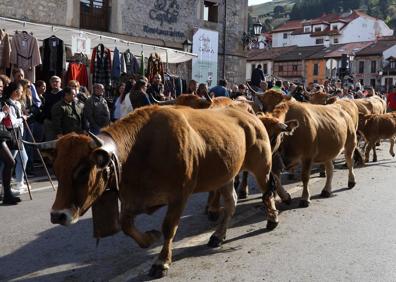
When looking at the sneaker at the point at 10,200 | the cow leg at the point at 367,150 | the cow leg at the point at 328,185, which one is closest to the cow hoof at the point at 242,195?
the cow leg at the point at 328,185

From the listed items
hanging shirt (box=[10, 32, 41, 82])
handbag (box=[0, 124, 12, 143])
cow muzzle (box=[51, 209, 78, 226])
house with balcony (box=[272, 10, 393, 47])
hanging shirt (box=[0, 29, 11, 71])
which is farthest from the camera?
house with balcony (box=[272, 10, 393, 47])

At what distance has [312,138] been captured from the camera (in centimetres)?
775

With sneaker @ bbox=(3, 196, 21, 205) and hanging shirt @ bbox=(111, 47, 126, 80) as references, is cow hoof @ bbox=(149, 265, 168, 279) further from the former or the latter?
hanging shirt @ bbox=(111, 47, 126, 80)

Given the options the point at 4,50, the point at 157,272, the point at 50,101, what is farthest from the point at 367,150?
the point at 157,272

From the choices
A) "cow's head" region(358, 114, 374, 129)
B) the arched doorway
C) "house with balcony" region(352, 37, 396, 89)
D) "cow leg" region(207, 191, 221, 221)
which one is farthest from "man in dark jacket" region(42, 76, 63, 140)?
"house with balcony" region(352, 37, 396, 89)

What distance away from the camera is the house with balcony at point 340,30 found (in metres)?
89.2

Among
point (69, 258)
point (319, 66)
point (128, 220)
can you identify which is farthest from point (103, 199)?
point (319, 66)

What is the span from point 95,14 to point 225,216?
1523cm

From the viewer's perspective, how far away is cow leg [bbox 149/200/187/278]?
183 inches

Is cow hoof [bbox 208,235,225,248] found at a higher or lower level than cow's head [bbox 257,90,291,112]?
lower

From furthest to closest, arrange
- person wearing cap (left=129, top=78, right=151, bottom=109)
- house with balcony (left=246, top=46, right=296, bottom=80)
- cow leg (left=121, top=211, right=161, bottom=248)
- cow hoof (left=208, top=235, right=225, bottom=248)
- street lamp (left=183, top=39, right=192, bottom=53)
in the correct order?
house with balcony (left=246, top=46, right=296, bottom=80), street lamp (left=183, top=39, right=192, bottom=53), person wearing cap (left=129, top=78, right=151, bottom=109), cow hoof (left=208, top=235, right=225, bottom=248), cow leg (left=121, top=211, right=161, bottom=248)

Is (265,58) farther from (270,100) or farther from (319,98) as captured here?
(270,100)

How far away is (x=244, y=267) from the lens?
5.03 metres

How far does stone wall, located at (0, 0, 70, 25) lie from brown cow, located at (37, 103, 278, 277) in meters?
12.8
